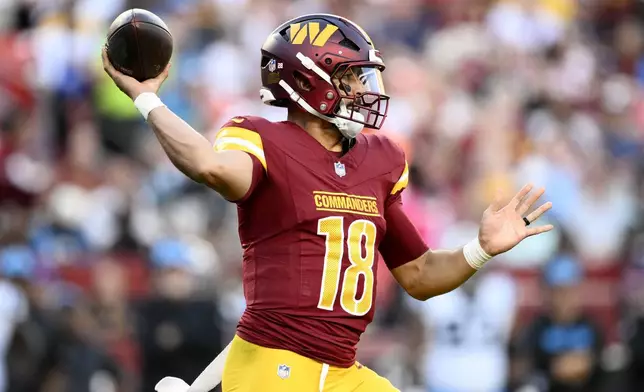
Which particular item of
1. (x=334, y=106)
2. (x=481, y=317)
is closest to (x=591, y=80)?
(x=481, y=317)

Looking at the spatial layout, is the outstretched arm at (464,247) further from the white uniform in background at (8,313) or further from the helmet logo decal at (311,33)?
the white uniform in background at (8,313)

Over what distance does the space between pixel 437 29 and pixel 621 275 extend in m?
3.73

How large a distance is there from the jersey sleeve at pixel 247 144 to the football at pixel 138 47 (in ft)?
1.06

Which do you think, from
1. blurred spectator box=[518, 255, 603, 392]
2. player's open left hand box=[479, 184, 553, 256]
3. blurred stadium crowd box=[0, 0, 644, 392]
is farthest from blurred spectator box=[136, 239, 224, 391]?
player's open left hand box=[479, 184, 553, 256]

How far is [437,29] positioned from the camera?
1409cm

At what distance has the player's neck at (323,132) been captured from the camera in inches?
213

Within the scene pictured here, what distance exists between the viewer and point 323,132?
5434 mm

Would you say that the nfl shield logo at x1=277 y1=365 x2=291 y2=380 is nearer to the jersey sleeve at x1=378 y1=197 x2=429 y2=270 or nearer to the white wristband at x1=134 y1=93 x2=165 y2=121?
the jersey sleeve at x1=378 y1=197 x2=429 y2=270

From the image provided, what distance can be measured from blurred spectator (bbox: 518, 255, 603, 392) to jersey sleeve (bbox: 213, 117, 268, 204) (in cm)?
551

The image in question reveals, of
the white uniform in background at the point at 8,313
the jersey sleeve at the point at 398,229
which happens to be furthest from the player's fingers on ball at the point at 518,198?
the white uniform in background at the point at 8,313

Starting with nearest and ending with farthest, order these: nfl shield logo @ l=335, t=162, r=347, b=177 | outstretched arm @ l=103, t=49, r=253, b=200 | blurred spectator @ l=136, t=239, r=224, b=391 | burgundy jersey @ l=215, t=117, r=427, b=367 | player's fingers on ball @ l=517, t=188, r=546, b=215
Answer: outstretched arm @ l=103, t=49, r=253, b=200
burgundy jersey @ l=215, t=117, r=427, b=367
nfl shield logo @ l=335, t=162, r=347, b=177
player's fingers on ball @ l=517, t=188, r=546, b=215
blurred spectator @ l=136, t=239, r=224, b=391

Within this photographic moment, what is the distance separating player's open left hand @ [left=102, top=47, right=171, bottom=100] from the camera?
16.4 ft

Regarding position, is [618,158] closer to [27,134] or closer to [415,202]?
[415,202]

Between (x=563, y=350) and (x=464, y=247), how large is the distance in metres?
4.81
